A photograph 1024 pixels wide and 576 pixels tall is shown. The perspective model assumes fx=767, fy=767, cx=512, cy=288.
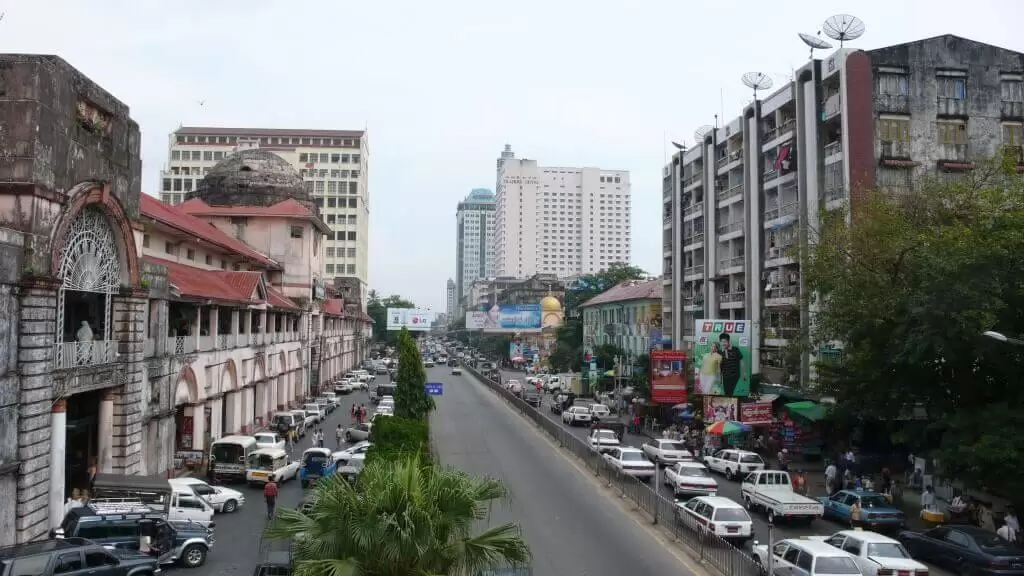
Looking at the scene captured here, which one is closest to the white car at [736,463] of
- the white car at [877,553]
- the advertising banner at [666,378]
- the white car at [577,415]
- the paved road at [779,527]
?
the paved road at [779,527]

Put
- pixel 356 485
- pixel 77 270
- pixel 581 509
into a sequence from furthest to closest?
pixel 581 509
pixel 77 270
pixel 356 485

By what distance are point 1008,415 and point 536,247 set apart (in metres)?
173

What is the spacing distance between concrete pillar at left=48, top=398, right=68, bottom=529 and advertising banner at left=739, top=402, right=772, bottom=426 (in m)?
26.1

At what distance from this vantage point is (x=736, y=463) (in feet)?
96.9

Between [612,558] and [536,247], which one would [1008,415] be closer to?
[612,558]

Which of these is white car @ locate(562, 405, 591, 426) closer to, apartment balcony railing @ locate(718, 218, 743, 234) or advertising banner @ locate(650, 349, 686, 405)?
advertising banner @ locate(650, 349, 686, 405)

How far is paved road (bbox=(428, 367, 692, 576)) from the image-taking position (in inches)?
701

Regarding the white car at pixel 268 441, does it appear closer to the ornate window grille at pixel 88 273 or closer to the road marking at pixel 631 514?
the ornate window grille at pixel 88 273

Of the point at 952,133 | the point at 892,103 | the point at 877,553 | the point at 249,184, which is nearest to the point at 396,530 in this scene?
the point at 877,553

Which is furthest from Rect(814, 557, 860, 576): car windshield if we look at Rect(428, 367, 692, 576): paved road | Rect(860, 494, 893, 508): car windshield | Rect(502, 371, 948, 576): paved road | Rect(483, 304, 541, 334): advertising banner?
Rect(483, 304, 541, 334): advertising banner

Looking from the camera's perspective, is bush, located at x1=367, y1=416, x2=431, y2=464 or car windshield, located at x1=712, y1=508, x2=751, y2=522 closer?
car windshield, located at x1=712, y1=508, x2=751, y2=522

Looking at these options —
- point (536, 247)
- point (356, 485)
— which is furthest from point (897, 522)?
point (536, 247)

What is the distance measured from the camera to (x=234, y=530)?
21172 millimetres

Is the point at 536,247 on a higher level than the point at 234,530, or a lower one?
higher
